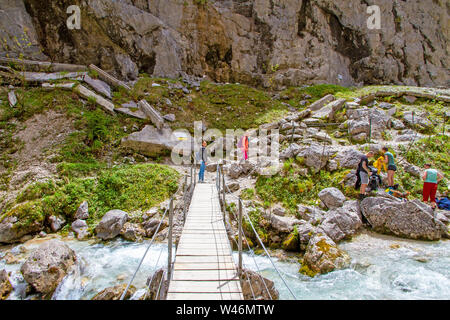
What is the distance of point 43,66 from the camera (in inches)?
685

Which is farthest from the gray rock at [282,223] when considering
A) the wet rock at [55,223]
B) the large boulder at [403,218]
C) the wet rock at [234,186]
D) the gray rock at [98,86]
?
the gray rock at [98,86]

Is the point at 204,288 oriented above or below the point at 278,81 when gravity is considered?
below

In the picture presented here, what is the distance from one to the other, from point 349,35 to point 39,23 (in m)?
31.4

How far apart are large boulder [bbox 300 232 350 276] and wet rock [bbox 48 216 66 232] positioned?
28.8ft

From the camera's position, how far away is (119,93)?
55.5 feet

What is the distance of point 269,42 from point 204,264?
26.0 metres

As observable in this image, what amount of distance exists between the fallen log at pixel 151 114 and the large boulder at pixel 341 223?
36.6 feet

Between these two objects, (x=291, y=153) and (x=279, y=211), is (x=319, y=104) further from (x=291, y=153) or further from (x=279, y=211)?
(x=279, y=211)

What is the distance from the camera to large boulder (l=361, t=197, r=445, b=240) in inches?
278

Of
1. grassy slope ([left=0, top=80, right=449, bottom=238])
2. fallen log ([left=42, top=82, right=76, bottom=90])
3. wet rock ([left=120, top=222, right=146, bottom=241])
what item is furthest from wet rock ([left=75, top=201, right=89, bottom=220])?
fallen log ([left=42, top=82, right=76, bottom=90])

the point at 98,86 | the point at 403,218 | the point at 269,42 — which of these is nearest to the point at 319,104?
the point at 269,42

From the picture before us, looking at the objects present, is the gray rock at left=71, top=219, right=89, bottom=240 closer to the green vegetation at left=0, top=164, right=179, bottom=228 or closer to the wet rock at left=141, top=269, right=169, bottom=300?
the green vegetation at left=0, top=164, right=179, bottom=228
